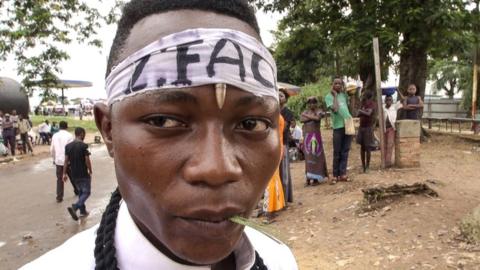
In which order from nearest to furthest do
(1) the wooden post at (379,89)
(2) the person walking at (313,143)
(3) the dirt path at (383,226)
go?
(3) the dirt path at (383,226) → (2) the person walking at (313,143) → (1) the wooden post at (379,89)

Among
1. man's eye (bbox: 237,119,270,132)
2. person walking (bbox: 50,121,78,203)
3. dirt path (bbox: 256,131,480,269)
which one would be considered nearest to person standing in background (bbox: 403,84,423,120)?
dirt path (bbox: 256,131,480,269)

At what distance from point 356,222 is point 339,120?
248 cm

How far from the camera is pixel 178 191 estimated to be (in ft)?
3.07

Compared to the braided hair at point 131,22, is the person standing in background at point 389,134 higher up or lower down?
lower down

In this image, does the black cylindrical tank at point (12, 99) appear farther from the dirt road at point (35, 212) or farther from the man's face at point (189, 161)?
the man's face at point (189, 161)

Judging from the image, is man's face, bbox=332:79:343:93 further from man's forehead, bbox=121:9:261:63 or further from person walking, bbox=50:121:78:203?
man's forehead, bbox=121:9:261:63

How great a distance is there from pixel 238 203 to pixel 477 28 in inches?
485

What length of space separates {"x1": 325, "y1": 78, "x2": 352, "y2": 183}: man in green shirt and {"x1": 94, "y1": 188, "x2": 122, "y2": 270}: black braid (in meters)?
6.87

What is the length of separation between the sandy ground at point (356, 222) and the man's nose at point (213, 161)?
31 cm

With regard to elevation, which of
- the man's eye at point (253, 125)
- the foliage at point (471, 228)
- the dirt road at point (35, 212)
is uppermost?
the man's eye at point (253, 125)

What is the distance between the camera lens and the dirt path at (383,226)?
4.54 metres

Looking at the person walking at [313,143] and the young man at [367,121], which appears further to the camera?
the young man at [367,121]

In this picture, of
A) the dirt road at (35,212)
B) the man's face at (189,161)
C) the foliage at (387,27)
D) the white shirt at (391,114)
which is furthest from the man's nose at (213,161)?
the foliage at (387,27)

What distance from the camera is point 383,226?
545cm
